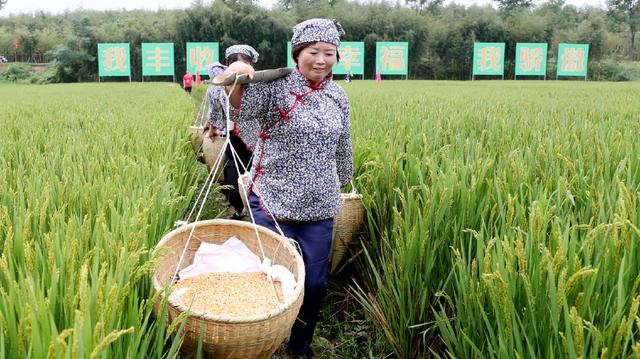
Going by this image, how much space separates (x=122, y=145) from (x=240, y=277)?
1.75 m

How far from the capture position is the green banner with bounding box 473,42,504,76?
96.9ft

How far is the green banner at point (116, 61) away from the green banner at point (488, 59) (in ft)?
61.5

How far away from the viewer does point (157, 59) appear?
27625 mm

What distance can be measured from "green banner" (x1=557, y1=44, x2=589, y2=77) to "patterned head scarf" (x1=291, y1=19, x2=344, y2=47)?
30.6 metres

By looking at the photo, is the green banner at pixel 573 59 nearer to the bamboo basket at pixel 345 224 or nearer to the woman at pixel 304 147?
the bamboo basket at pixel 345 224

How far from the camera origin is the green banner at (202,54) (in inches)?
1086

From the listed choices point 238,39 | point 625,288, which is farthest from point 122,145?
point 238,39

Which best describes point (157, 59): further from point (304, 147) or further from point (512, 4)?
point (512, 4)

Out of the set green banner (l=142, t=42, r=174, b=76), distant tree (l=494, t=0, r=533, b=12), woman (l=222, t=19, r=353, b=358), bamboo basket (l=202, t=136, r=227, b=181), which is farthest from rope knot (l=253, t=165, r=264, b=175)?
distant tree (l=494, t=0, r=533, b=12)

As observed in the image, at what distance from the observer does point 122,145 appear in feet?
10.2

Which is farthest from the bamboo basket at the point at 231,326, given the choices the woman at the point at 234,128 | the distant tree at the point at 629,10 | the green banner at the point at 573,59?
the distant tree at the point at 629,10

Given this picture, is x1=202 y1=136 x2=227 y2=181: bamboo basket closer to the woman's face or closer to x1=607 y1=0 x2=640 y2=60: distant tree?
the woman's face

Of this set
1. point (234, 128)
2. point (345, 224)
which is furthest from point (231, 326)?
point (234, 128)

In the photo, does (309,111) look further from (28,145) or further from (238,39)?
(238,39)
